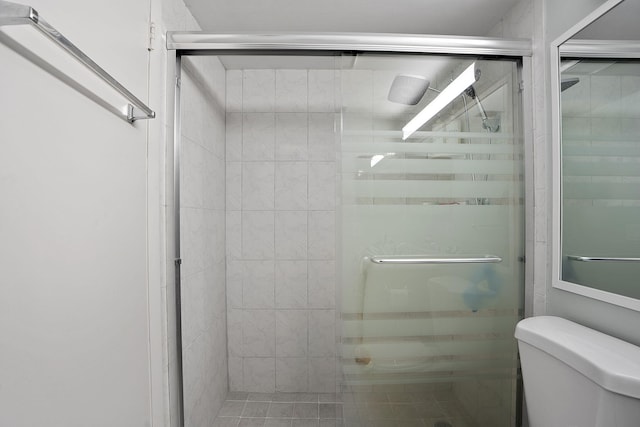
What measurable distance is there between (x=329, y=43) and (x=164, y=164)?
2.86 ft

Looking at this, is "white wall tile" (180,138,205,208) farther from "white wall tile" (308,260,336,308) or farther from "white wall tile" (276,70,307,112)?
"white wall tile" (308,260,336,308)

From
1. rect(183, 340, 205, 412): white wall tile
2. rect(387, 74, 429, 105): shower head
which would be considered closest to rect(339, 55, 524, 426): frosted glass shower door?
rect(387, 74, 429, 105): shower head

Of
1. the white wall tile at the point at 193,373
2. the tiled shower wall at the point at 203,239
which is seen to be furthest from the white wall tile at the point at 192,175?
the white wall tile at the point at 193,373

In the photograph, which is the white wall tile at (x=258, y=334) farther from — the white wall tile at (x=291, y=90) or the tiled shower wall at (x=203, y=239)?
the white wall tile at (x=291, y=90)

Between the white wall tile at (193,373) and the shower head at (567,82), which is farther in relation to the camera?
the white wall tile at (193,373)

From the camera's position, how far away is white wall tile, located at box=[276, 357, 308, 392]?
2260mm

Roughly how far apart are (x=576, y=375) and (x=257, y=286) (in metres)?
1.79

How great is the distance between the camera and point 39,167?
0.69 m

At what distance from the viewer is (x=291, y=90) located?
2.30 meters

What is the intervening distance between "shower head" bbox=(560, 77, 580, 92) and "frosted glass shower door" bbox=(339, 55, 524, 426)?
21 centimetres

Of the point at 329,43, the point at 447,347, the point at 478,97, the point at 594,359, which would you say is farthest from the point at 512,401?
the point at 329,43

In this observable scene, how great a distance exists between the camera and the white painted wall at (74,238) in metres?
0.63

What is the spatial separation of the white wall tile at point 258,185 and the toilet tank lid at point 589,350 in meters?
1.65

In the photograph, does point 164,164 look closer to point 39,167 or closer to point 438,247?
point 39,167
